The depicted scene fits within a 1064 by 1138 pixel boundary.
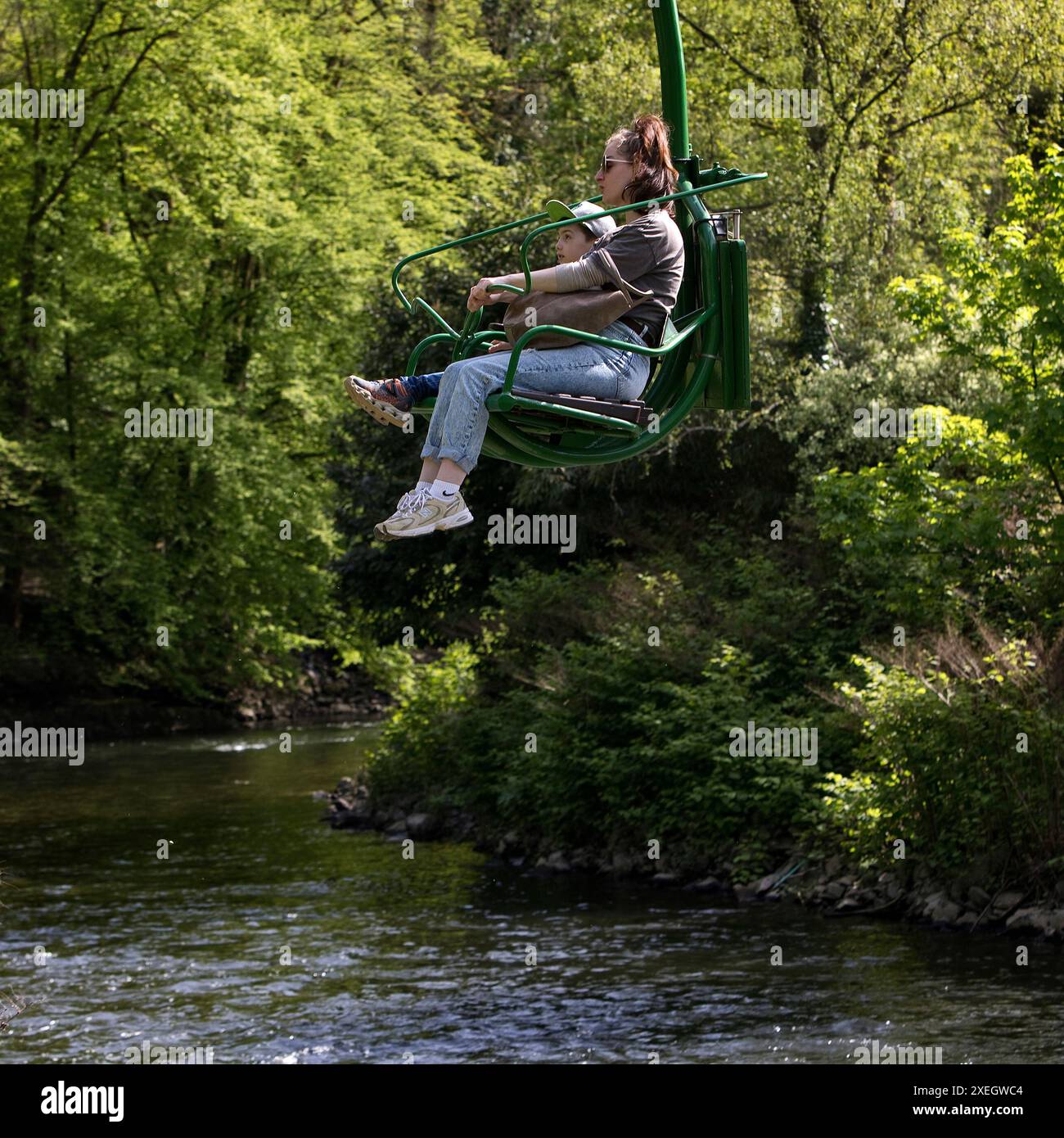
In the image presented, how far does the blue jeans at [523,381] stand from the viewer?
7125 mm

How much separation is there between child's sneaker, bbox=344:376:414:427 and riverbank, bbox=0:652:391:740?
31.1m

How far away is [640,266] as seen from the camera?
7488 millimetres

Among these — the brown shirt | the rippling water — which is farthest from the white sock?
the rippling water

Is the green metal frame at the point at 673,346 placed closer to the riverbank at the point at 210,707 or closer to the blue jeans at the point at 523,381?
the blue jeans at the point at 523,381

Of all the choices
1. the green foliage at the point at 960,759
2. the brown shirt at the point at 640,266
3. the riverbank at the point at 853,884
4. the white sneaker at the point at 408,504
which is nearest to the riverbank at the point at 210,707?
the riverbank at the point at 853,884

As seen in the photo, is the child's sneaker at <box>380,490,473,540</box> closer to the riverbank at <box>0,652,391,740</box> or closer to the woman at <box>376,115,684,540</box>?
the woman at <box>376,115,684,540</box>

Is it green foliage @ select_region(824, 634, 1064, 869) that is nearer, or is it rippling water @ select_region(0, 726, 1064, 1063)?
rippling water @ select_region(0, 726, 1064, 1063)

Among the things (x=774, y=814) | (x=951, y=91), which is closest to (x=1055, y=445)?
(x=774, y=814)

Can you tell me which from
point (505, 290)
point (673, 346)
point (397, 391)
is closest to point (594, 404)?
point (673, 346)

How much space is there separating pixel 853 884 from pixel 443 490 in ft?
53.9

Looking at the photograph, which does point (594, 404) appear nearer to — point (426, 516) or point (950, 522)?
point (426, 516)

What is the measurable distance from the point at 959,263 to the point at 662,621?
787cm

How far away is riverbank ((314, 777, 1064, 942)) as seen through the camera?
67.5 feet

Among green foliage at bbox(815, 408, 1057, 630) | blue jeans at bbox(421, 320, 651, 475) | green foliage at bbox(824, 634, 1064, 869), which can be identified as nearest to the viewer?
blue jeans at bbox(421, 320, 651, 475)
